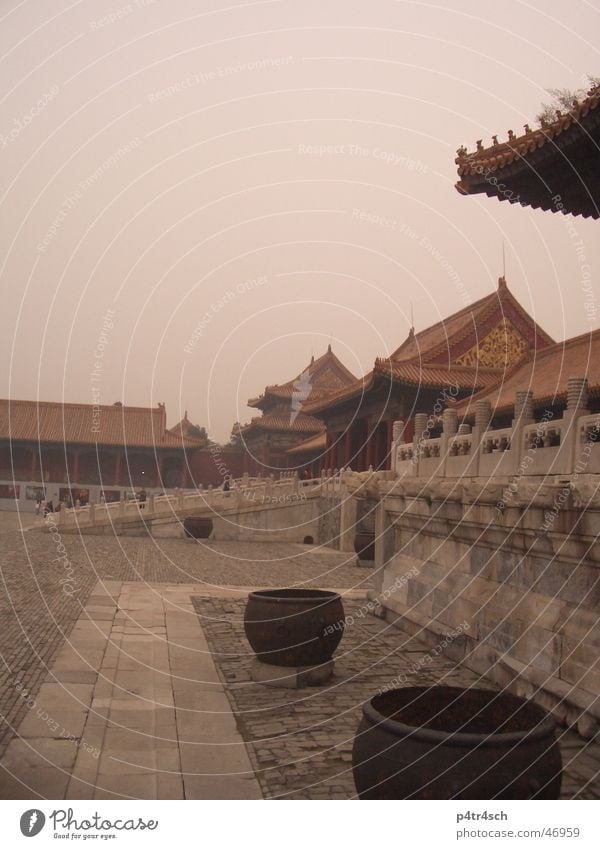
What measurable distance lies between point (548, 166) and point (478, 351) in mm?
19352

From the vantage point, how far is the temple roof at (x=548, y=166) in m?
7.90

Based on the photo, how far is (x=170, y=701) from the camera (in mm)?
6977

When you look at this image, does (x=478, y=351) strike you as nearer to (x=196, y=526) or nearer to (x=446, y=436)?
(x=196, y=526)

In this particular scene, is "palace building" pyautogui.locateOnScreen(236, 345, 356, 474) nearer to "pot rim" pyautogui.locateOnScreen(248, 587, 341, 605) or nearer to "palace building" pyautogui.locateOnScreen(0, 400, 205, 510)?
"palace building" pyautogui.locateOnScreen(0, 400, 205, 510)

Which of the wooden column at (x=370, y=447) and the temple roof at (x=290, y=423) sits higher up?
the temple roof at (x=290, y=423)

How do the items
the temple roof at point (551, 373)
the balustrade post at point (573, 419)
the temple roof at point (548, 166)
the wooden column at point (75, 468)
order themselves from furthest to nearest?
the wooden column at point (75, 468) → the temple roof at point (551, 373) → the temple roof at point (548, 166) → the balustrade post at point (573, 419)

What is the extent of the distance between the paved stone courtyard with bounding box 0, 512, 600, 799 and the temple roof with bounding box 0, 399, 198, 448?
34530 millimetres

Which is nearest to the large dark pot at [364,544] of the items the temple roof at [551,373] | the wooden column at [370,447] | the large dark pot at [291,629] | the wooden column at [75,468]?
the temple roof at [551,373]

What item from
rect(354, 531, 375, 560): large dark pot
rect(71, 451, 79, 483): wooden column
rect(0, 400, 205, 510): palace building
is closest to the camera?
rect(354, 531, 375, 560): large dark pot

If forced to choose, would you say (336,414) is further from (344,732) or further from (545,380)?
(344,732)

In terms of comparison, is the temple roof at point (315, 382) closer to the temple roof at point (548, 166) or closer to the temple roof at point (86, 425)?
the temple roof at point (86, 425)

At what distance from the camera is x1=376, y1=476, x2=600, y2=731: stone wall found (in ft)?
20.5

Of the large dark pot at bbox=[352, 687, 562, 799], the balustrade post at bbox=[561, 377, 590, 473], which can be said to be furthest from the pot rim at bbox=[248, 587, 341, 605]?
the large dark pot at bbox=[352, 687, 562, 799]

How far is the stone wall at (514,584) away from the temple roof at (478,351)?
15.9 meters
